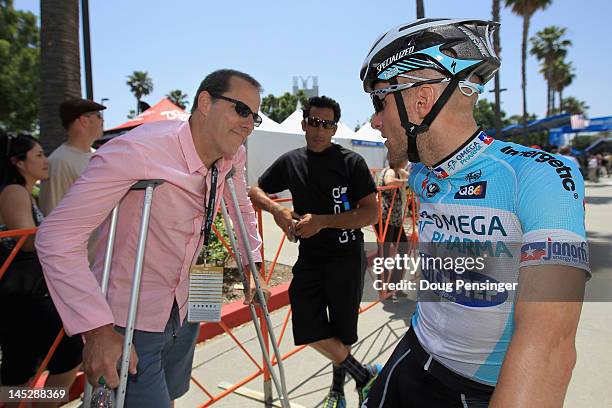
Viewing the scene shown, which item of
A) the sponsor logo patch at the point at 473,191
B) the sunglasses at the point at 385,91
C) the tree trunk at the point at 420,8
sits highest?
the tree trunk at the point at 420,8

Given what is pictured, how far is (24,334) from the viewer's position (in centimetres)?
293

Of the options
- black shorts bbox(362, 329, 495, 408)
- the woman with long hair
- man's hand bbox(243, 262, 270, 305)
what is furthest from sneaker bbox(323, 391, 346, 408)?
the woman with long hair

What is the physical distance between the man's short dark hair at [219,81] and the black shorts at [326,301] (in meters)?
1.67

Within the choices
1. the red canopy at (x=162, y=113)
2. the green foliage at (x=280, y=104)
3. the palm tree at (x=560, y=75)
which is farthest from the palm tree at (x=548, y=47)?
the red canopy at (x=162, y=113)

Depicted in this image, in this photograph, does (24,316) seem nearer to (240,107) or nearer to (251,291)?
(251,291)

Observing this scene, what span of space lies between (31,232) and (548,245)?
2.94 metres

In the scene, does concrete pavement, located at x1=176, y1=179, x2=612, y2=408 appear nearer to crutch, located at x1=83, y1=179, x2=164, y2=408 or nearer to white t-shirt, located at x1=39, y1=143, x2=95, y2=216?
crutch, located at x1=83, y1=179, x2=164, y2=408

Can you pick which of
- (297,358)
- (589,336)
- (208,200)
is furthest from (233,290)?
(589,336)

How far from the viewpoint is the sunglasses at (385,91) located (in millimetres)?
1462

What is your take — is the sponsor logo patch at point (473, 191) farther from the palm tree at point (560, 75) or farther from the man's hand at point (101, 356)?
the palm tree at point (560, 75)

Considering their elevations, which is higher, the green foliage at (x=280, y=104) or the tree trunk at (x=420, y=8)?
the green foliage at (x=280, y=104)

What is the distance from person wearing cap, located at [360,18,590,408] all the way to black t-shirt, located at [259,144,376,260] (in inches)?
62.9

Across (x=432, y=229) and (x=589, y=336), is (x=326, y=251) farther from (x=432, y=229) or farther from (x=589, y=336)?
(x=589, y=336)

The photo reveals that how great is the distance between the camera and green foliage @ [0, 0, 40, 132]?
83.6 ft
